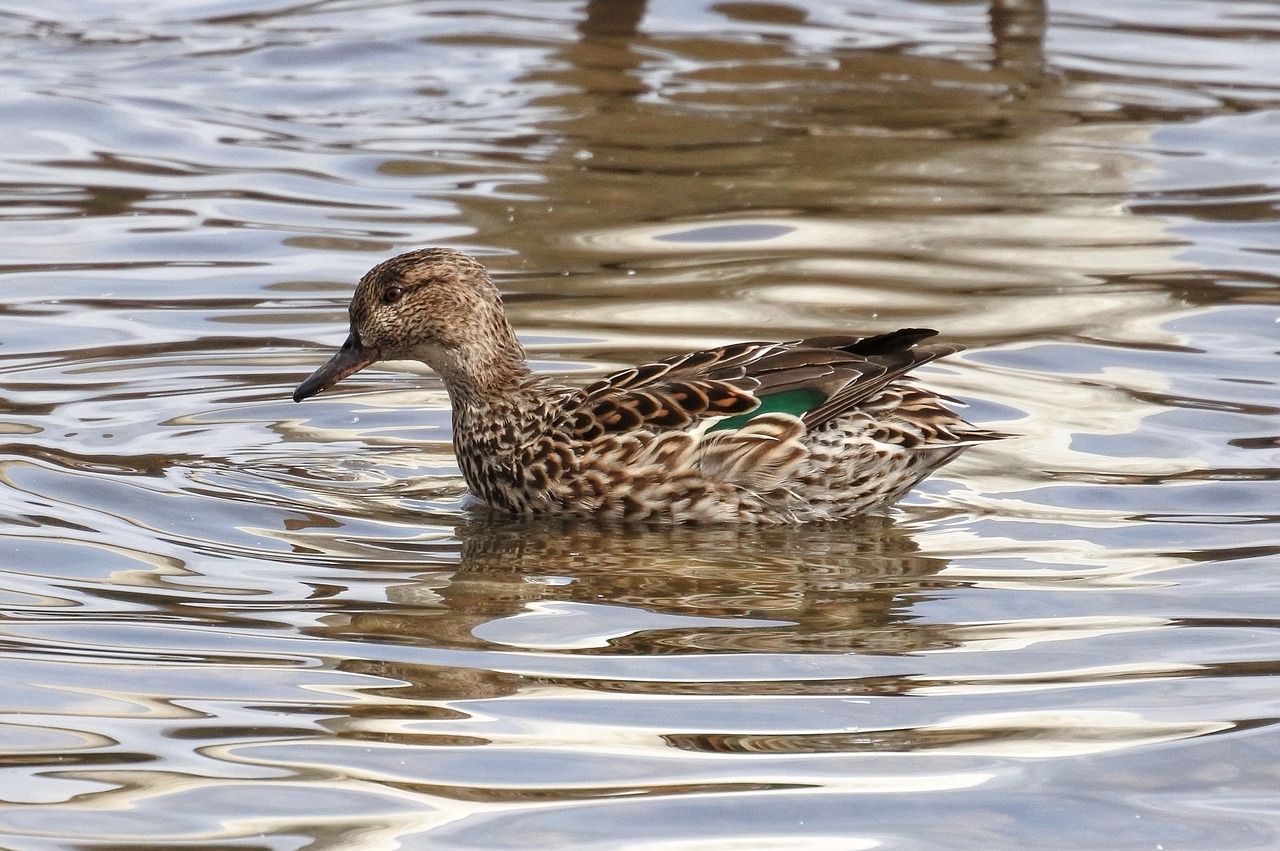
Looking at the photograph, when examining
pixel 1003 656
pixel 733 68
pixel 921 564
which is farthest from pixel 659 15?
pixel 1003 656

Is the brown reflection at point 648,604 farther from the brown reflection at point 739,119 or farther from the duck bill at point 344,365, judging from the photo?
the brown reflection at point 739,119

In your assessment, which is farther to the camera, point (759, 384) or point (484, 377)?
point (484, 377)

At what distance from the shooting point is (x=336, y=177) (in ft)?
43.8

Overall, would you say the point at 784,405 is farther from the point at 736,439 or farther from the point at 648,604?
the point at 648,604

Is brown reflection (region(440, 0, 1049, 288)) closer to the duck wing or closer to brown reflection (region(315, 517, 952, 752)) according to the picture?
the duck wing

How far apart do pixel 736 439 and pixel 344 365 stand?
5.28ft

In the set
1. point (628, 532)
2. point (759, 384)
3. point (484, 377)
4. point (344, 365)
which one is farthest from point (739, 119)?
point (628, 532)

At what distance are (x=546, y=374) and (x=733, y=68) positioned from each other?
7001mm

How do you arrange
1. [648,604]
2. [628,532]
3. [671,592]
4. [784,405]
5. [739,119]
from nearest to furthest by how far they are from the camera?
[648,604]
[671,592]
[784,405]
[628,532]
[739,119]

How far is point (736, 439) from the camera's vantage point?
7.84 m

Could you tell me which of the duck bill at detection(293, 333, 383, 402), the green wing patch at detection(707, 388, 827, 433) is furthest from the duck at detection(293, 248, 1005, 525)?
the duck bill at detection(293, 333, 383, 402)

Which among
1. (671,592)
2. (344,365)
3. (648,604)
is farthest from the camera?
(344,365)

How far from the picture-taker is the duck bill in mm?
8367

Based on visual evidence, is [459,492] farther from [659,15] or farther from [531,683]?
[659,15]
